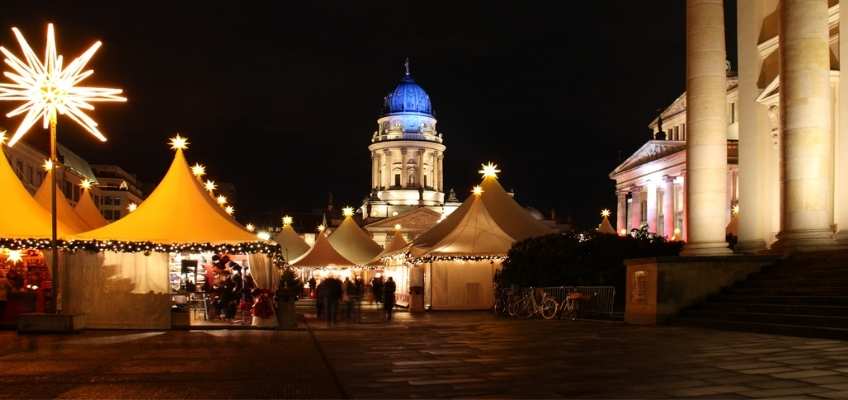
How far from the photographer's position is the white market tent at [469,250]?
1467 inches

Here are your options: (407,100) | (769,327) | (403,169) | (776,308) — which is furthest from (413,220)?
(769,327)

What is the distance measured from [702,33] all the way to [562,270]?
1209 cm

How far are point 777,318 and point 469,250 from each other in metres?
19.2

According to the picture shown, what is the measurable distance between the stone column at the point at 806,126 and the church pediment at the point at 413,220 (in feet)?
301

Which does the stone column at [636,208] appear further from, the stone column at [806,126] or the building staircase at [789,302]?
the building staircase at [789,302]

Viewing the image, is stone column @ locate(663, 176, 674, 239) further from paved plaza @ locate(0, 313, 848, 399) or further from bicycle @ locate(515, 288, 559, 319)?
paved plaza @ locate(0, 313, 848, 399)

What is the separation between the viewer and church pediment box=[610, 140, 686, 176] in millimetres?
74562

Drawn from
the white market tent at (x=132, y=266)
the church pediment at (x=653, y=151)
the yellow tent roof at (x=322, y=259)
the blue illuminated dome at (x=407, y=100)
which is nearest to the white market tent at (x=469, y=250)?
the yellow tent roof at (x=322, y=259)

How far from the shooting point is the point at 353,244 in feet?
188

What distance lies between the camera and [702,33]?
76.2 ft

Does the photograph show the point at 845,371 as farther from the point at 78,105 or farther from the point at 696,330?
the point at 78,105

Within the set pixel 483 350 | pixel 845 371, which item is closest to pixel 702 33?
pixel 483 350

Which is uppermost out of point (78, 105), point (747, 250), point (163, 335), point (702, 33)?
point (702, 33)

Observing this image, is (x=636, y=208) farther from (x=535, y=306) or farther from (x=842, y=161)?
(x=842, y=161)
